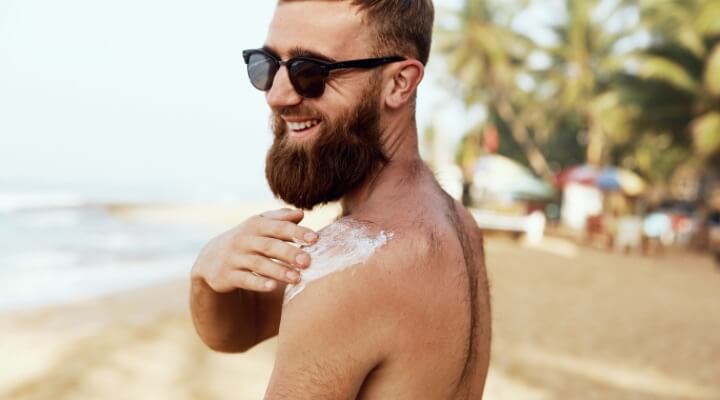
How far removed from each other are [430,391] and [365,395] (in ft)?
0.43

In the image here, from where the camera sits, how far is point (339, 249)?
117 centimetres

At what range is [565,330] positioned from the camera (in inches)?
329

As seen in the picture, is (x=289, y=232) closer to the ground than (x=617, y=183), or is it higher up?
higher up

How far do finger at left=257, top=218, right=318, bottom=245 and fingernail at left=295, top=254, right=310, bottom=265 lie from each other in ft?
0.14

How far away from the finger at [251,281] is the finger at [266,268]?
1 cm

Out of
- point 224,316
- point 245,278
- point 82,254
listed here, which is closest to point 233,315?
point 224,316

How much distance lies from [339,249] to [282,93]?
40 cm

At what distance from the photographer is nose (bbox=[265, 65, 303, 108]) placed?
53.2 inches

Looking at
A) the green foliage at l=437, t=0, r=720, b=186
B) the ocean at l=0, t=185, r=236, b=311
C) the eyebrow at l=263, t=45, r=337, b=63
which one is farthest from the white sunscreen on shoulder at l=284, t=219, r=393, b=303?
the green foliage at l=437, t=0, r=720, b=186

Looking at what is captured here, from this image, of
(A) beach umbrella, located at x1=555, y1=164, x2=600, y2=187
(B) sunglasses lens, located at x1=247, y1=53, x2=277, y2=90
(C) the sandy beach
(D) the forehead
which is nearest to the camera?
(D) the forehead

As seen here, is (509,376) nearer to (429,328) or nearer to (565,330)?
(565,330)

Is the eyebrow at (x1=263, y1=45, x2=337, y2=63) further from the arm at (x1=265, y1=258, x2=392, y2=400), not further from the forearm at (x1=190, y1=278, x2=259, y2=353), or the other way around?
the forearm at (x1=190, y1=278, x2=259, y2=353)

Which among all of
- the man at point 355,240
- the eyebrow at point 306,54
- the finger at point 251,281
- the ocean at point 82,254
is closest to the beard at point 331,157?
the man at point 355,240

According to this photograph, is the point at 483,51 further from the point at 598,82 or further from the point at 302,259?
the point at 302,259
